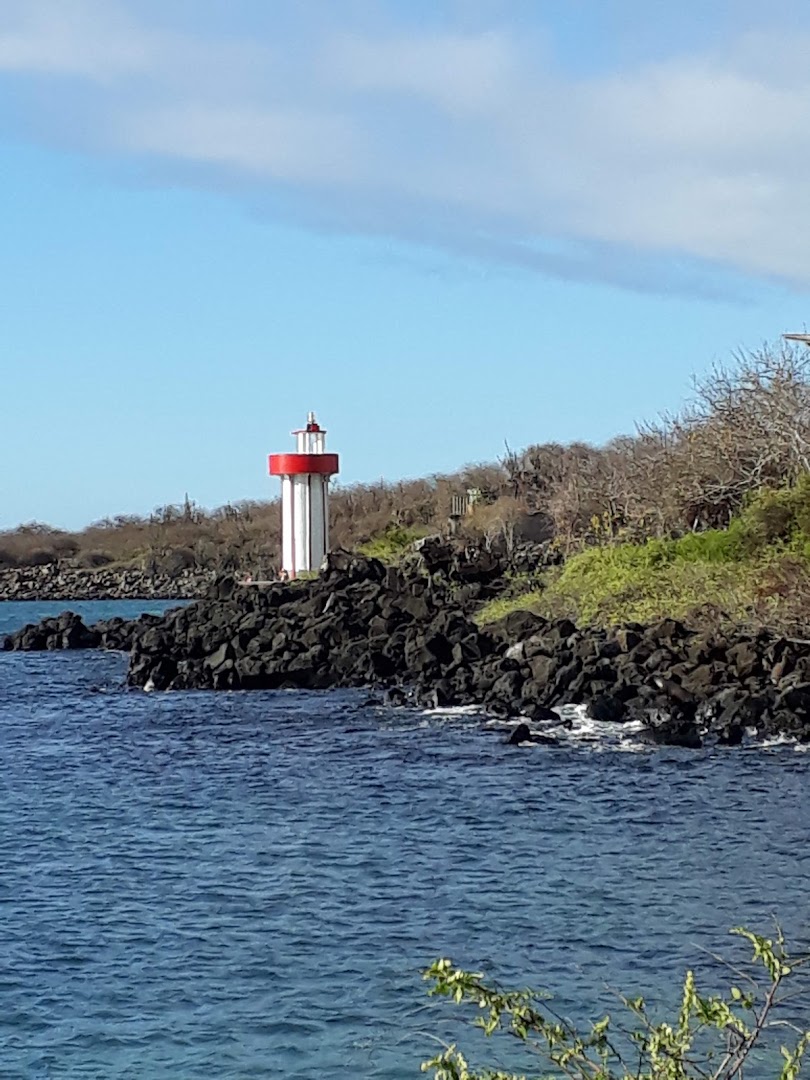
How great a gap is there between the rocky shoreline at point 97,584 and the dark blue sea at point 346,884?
52.6m

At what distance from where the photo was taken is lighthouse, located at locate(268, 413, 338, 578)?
43.8m

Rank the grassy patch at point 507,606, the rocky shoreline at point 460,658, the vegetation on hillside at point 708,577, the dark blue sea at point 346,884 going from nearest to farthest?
the dark blue sea at point 346,884 → the rocky shoreline at point 460,658 → the vegetation on hillside at point 708,577 → the grassy patch at point 507,606

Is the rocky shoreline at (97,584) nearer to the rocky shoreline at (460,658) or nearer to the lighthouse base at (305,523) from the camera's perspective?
the lighthouse base at (305,523)

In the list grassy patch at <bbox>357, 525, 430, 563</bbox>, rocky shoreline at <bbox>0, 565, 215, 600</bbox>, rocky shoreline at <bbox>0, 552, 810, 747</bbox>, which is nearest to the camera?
rocky shoreline at <bbox>0, 552, 810, 747</bbox>

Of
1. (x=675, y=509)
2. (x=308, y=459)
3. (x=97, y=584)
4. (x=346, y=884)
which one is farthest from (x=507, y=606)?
(x=97, y=584)

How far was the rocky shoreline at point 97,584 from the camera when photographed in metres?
73.9

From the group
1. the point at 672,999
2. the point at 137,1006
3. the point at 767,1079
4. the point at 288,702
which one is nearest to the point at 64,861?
the point at 137,1006

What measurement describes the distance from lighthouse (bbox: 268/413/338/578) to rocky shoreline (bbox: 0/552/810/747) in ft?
17.1

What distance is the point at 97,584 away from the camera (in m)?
78.4

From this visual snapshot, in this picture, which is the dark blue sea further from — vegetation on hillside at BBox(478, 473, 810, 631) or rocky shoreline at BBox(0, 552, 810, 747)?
Answer: vegetation on hillside at BBox(478, 473, 810, 631)

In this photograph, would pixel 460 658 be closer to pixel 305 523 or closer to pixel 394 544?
pixel 305 523

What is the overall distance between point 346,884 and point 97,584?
6761cm

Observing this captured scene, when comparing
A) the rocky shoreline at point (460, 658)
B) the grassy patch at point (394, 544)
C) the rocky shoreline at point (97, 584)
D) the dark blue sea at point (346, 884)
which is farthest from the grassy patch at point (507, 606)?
the rocky shoreline at point (97, 584)

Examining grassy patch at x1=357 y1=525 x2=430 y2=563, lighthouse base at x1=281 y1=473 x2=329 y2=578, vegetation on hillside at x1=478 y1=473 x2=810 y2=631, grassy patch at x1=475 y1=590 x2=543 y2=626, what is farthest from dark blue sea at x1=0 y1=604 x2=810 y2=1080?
lighthouse base at x1=281 y1=473 x2=329 y2=578
